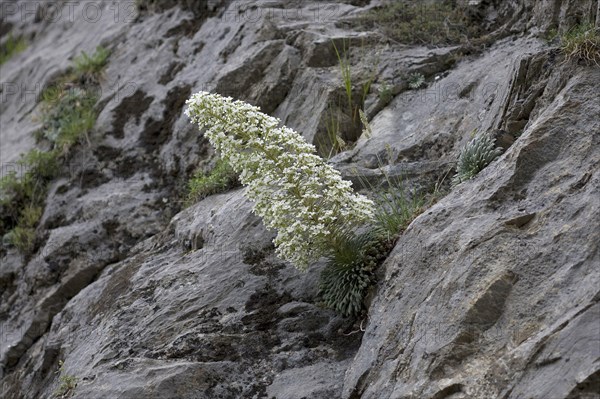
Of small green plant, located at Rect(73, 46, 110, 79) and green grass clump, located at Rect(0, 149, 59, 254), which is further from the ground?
small green plant, located at Rect(73, 46, 110, 79)

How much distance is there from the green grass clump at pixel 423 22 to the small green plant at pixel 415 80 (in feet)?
2.72

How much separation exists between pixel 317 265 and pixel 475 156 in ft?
6.31

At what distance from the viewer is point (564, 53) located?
24.0 ft

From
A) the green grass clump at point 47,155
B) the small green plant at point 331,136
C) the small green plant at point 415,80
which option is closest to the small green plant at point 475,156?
the small green plant at point 331,136

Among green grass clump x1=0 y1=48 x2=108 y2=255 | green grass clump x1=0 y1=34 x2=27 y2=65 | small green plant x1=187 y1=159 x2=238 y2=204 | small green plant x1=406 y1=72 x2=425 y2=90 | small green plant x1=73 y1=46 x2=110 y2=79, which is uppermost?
green grass clump x1=0 y1=34 x2=27 y2=65

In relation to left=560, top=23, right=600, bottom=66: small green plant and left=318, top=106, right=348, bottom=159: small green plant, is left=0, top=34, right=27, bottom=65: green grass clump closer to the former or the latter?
left=318, top=106, right=348, bottom=159: small green plant

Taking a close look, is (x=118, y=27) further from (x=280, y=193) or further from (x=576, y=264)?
(x=576, y=264)

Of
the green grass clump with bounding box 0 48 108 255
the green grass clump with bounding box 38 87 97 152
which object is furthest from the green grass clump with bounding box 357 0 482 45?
the green grass clump with bounding box 0 48 108 255

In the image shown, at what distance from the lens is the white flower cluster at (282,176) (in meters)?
6.95

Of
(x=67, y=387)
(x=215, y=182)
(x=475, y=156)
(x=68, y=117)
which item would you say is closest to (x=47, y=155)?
(x=68, y=117)

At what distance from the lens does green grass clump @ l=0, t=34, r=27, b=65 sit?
61.7ft

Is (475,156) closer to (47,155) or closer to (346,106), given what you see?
(346,106)

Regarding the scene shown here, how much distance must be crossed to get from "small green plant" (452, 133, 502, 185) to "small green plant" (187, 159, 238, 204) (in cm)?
326

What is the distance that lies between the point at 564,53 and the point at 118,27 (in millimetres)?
10116
